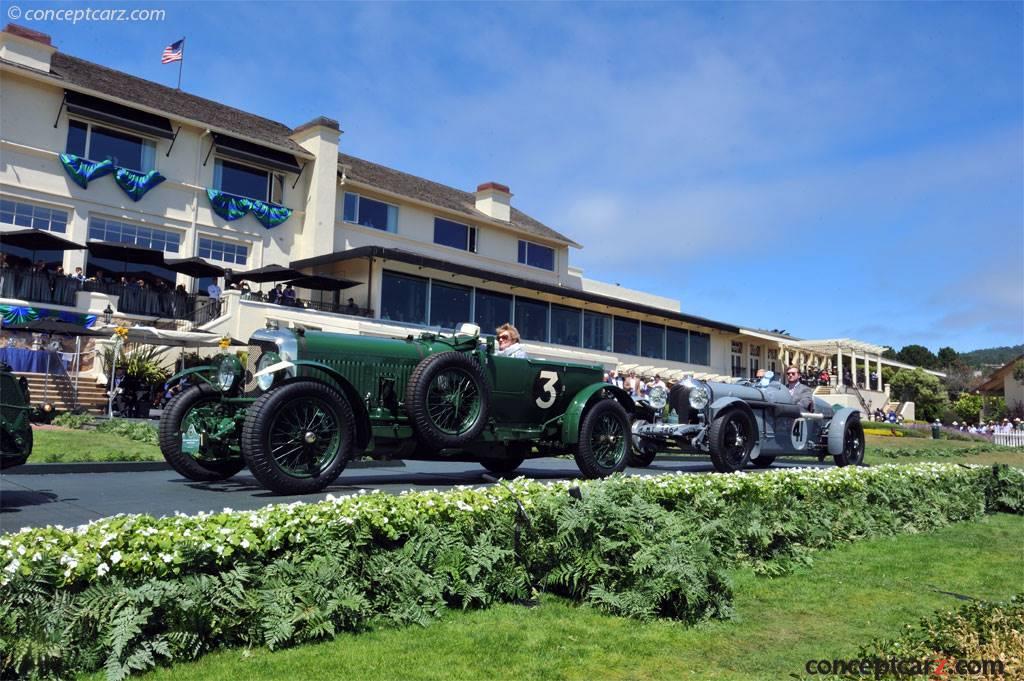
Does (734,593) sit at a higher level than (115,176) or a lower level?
lower

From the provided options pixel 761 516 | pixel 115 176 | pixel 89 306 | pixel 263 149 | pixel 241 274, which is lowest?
pixel 761 516

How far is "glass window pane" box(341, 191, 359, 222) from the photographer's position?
119ft

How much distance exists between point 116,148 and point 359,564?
2961 cm

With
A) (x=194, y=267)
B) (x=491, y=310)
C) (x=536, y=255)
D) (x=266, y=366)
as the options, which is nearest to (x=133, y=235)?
(x=194, y=267)

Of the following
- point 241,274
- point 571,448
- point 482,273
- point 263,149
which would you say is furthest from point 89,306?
point 571,448

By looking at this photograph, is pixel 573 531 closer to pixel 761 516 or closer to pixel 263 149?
pixel 761 516

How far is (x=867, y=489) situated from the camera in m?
8.91

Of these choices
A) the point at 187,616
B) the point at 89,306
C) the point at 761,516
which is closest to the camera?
the point at 187,616

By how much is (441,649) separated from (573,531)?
160 centimetres

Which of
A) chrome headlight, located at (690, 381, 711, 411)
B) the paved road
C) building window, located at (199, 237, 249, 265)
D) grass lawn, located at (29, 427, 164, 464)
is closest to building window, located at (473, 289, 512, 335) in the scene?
building window, located at (199, 237, 249, 265)

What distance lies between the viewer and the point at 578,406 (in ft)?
31.6

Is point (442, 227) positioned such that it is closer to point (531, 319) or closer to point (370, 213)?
point (370, 213)
